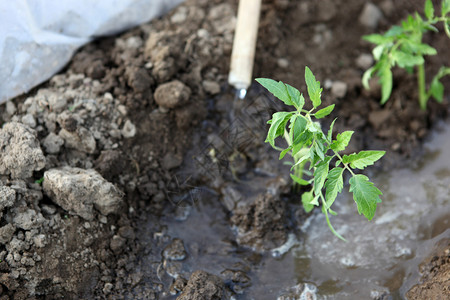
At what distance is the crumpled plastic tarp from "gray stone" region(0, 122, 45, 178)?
1.01ft

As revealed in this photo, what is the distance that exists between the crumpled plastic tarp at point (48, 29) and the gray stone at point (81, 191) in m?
0.59

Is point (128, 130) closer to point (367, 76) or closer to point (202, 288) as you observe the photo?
point (202, 288)

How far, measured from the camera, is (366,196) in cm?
177

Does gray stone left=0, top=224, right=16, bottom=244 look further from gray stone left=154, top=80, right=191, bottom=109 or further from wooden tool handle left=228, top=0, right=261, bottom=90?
wooden tool handle left=228, top=0, right=261, bottom=90

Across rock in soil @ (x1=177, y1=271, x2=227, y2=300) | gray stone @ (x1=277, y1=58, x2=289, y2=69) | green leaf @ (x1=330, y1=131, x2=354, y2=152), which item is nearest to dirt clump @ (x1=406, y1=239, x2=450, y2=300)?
green leaf @ (x1=330, y1=131, x2=354, y2=152)

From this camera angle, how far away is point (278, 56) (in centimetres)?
269

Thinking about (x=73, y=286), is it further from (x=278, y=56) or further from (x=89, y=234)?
(x=278, y=56)

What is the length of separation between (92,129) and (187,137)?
504mm

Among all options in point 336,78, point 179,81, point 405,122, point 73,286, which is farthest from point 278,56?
point 73,286

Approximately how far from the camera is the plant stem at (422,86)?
8.64 feet

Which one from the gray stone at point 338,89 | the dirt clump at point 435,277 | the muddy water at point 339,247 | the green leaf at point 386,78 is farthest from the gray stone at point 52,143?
the dirt clump at point 435,277

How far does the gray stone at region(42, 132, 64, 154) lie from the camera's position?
2.19 meters

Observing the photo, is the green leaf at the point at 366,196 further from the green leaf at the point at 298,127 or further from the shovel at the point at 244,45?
the shovel at the point at 244,45

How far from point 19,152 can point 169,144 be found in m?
0.75
